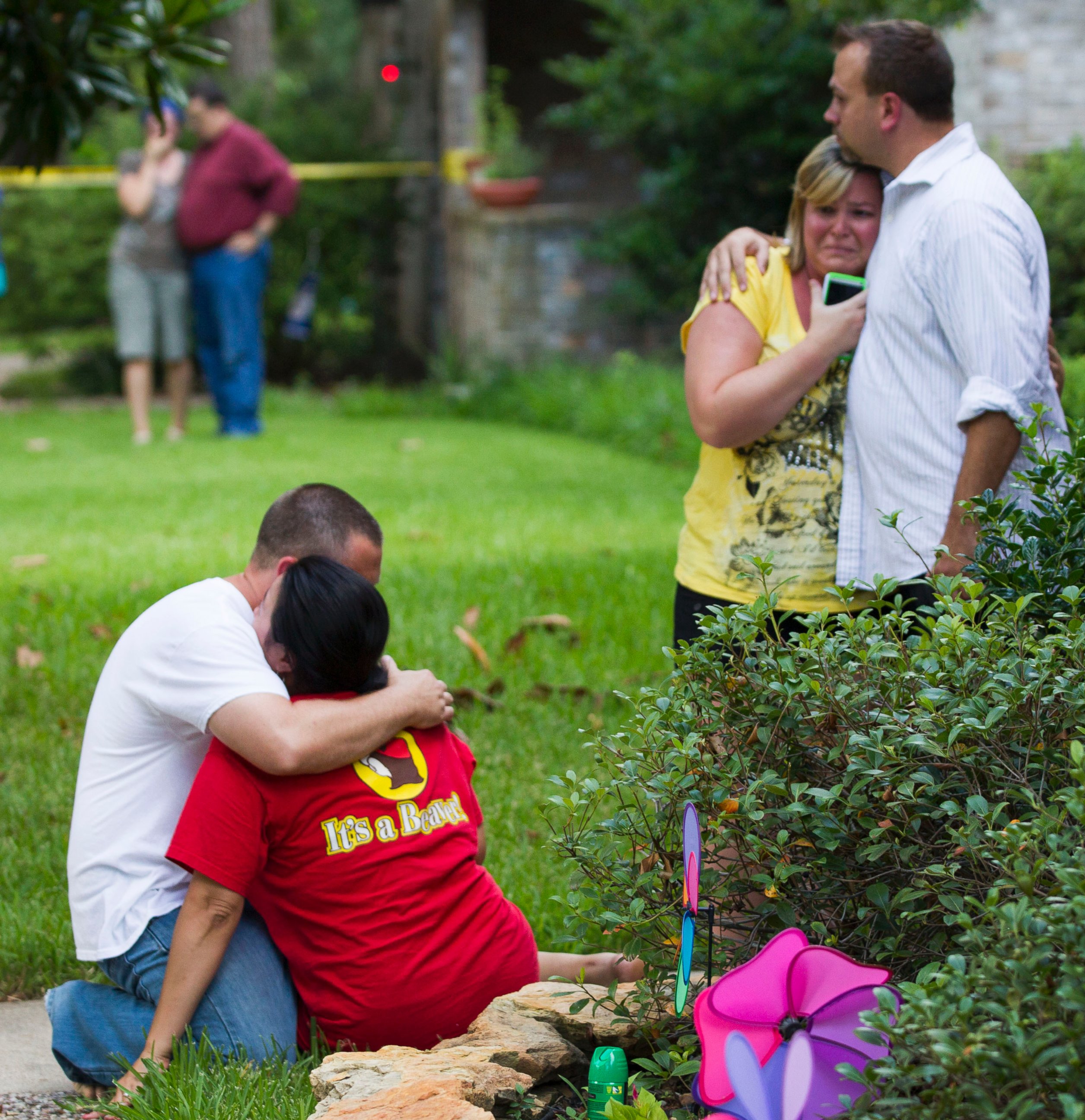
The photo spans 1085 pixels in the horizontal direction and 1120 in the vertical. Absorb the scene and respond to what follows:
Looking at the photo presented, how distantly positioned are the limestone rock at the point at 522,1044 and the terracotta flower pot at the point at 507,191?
10.9m

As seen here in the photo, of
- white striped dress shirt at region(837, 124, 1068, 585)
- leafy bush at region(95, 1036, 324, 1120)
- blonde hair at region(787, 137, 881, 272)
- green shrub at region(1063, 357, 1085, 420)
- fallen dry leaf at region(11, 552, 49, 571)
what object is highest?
blonde hair at region(787, 137, 881, 272)

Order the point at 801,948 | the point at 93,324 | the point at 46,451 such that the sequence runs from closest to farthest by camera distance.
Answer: the point at 801,948, the point at 46,451, the point at 93,324

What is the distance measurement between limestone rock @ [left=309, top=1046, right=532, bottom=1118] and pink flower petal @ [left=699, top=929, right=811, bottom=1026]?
0.44m

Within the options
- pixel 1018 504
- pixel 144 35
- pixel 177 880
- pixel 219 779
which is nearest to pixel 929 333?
pixel 1018 504

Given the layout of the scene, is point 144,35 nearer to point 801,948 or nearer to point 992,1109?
point 801,948

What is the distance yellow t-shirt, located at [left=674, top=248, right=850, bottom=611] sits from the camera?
122 inches

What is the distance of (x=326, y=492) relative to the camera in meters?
2.86

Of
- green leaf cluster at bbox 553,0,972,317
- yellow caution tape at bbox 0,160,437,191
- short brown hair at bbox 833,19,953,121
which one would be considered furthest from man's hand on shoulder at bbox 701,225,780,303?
yellow caution tape at bbox 0,160,437,191

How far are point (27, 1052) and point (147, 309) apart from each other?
7.73m

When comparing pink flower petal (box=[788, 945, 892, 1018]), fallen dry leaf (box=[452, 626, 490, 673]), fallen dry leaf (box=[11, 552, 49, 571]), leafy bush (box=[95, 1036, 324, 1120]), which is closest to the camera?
pink flower petal (box=[788, 945, 892, 1018])

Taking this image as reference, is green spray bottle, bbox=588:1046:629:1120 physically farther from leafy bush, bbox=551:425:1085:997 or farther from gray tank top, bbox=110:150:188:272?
gray tank top, bbox=110:150:188:272

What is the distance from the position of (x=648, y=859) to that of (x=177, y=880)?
100 cm

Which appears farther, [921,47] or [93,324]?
[93,324]

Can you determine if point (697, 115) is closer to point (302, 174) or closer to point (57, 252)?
point (302, 174)
